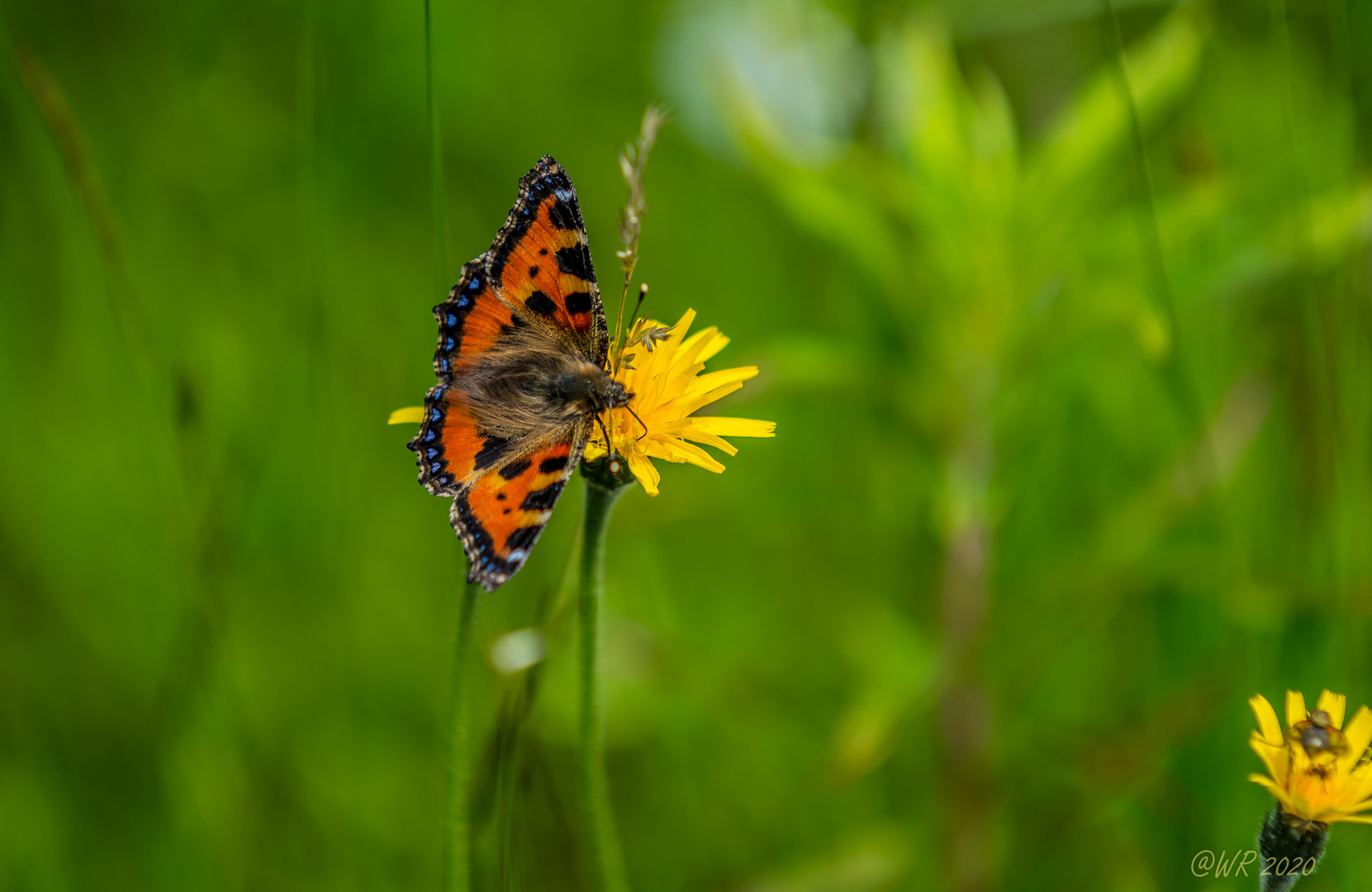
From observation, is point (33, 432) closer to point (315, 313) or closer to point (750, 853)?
point (315, 313)

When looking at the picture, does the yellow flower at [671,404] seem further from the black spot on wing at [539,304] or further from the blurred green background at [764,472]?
the blurred green background at [764,472]

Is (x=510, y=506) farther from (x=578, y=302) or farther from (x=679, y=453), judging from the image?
(x=578, y=302)

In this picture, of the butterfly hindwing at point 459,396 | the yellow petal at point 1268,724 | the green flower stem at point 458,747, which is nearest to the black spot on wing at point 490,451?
the butterfly hindwing at point 459,396

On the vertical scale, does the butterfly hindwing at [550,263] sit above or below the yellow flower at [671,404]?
above

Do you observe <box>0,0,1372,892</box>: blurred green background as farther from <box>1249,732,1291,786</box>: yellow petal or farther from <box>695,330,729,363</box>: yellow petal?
<box>1249,732,1291,786</box>: yellow petal

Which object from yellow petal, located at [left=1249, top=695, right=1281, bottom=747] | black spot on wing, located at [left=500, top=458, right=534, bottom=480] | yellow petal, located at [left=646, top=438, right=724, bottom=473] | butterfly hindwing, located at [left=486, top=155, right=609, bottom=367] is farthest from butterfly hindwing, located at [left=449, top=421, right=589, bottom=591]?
yellow petal, located at [left=1249, top=695, right=1281, bottom=747]

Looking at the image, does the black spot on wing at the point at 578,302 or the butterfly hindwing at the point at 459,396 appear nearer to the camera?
the butterfly hindwing at the point at 459,396

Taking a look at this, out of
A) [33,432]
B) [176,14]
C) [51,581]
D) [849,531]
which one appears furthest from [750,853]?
[176,14]

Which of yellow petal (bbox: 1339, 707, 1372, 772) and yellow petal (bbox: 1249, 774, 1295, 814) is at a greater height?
yellow petal (bbox: 1339, 707, 1372, 772)
